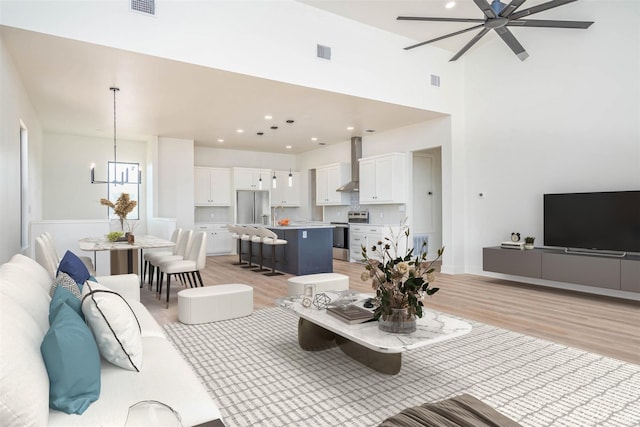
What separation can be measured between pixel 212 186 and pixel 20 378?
30.3 feet

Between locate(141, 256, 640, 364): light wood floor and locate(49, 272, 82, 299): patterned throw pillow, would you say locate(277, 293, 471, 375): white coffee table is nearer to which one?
locate(49, 272, 82, 299): patterned throw pillow

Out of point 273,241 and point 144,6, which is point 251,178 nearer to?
point 273,241

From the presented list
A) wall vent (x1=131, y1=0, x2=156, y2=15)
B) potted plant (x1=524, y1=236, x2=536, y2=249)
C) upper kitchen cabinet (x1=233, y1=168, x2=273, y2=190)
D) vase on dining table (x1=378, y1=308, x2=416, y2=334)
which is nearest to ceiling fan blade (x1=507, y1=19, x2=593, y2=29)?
potted plant (x1=524, y1=236, x2=536, y2=249)

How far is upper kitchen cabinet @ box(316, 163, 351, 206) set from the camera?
31.0 feet

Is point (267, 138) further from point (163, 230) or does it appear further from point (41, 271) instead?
point (41, 271)

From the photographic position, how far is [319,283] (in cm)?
464

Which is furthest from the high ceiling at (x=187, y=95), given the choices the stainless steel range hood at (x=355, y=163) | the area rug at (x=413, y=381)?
the area rug at (x=413, y=381)

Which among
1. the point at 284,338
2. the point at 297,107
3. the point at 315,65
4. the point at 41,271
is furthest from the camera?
the point at 297,107

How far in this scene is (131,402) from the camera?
1425mm

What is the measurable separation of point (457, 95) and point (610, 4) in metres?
2.40

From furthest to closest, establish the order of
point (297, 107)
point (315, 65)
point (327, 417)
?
point (297, 107) → point (315, 65) → point (327, 417)

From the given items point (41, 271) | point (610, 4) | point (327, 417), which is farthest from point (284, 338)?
point (610, 4)

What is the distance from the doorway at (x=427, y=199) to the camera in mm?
8531

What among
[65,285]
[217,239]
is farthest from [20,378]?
[217,239]
